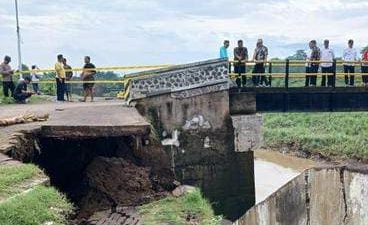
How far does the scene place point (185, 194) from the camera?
10.0 metres

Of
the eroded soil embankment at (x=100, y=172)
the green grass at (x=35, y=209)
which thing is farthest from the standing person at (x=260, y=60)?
the green grass at (x=35, y=209)

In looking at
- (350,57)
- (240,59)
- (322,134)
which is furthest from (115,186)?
(322,134)

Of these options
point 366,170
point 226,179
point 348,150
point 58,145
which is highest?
point 366,170

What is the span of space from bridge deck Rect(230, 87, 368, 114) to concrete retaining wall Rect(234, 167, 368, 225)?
9793 millimetres

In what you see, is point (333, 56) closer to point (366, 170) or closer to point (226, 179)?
point (226, 179)

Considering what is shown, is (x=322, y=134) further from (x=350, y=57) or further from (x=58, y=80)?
(x=58, y=80)

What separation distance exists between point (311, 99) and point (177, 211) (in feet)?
20.8

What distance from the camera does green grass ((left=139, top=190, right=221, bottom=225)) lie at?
27.5 ft

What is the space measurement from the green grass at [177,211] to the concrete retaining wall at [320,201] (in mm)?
4567

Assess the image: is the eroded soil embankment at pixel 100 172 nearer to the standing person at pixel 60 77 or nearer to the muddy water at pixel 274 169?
the standing person at pixel 60 77

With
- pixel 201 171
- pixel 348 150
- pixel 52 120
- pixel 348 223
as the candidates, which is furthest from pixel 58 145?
pixel 348 150

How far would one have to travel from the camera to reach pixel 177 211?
28.9 feet

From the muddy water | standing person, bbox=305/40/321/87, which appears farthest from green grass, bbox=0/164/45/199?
the muddy water

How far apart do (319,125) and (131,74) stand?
20.9 m
